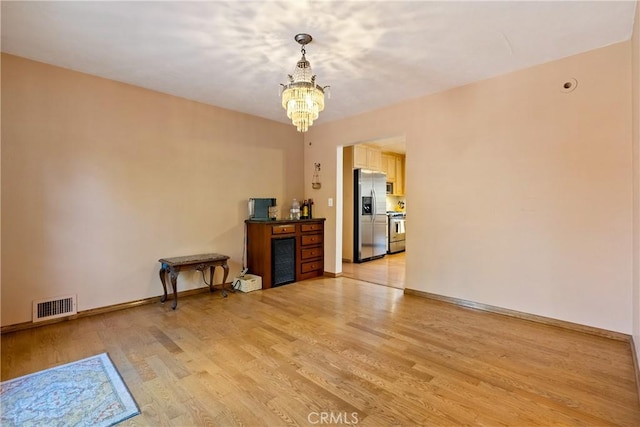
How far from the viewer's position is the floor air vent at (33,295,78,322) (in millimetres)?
2841

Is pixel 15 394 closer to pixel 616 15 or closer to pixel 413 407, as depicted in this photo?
pixel 413 407

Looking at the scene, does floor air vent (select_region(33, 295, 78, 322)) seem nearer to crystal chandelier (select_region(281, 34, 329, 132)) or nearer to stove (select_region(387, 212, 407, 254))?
crystal chandelier (select_region(281, 34, 329, 132))

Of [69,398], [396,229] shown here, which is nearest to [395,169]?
[396,229]

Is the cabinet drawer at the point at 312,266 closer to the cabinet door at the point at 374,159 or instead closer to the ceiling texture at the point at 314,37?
the cabinet door at the point at 374,159

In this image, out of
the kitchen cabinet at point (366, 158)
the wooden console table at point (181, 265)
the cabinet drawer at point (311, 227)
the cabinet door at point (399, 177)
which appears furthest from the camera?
the cabinet door at point (399, 177)

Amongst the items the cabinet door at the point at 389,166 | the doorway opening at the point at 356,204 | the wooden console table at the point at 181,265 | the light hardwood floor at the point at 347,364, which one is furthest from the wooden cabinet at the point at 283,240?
the cabinet door at the point at 389,166

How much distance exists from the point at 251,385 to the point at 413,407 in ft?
3.27

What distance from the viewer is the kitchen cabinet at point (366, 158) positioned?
5980mm

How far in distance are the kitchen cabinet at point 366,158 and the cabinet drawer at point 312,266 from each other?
2196 mm

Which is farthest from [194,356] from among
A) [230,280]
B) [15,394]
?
[230,280]

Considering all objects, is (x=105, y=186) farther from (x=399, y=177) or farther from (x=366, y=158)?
(x=399, y=177)

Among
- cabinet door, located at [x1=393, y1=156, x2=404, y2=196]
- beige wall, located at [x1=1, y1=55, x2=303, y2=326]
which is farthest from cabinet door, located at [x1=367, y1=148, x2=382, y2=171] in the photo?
beige wall, located at [x1=1, y1=55, x2=303, y2=326]

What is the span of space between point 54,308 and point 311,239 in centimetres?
314

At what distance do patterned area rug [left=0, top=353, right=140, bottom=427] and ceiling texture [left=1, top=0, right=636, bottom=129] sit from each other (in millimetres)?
2561
